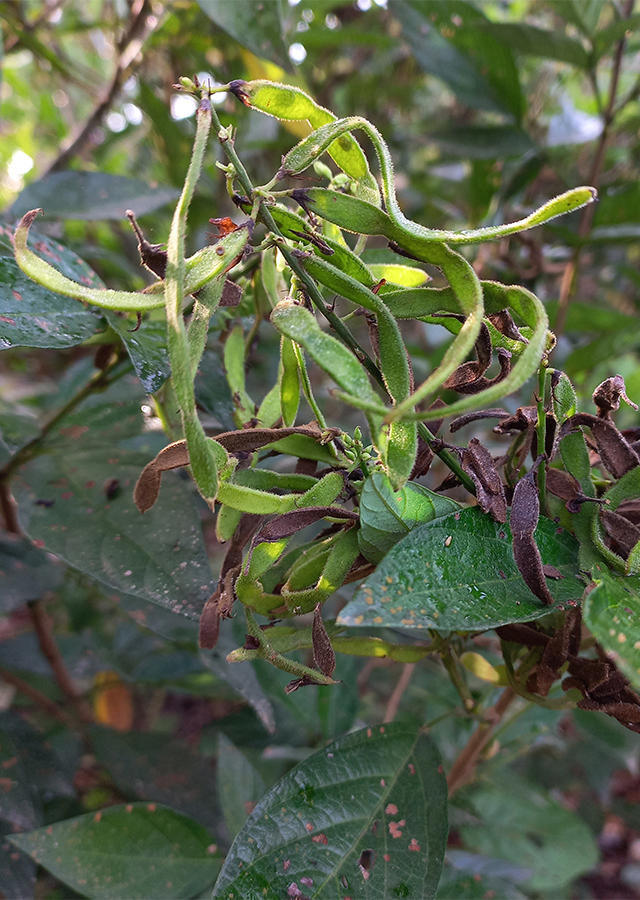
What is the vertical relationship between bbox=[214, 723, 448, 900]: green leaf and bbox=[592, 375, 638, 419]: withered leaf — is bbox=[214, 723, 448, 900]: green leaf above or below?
below

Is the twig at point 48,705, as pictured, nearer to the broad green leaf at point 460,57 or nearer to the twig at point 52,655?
the twig at point 52,655

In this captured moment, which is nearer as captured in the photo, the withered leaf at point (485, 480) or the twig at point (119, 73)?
the withered leaf at point (485, 480)

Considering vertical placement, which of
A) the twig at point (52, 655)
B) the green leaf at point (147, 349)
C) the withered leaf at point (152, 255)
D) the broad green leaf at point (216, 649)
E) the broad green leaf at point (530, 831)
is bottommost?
the broad green leaf at point (530, 831)

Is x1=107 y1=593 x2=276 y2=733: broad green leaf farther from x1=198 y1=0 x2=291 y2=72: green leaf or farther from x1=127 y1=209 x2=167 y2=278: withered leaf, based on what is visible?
x1=198 y1=0 x2=291 y2=72: green leaf

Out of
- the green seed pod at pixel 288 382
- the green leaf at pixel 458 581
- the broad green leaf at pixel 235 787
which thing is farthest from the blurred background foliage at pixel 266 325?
the green leaf at pixel 458 581

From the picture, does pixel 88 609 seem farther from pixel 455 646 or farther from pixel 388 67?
pixel 388 67

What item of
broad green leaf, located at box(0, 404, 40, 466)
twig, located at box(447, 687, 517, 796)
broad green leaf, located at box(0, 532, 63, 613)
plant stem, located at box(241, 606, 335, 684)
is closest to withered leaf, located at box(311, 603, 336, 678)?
plant stem, located at box(241, 606, 335, 684)

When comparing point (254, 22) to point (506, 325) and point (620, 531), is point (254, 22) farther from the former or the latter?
point (620, 531)
